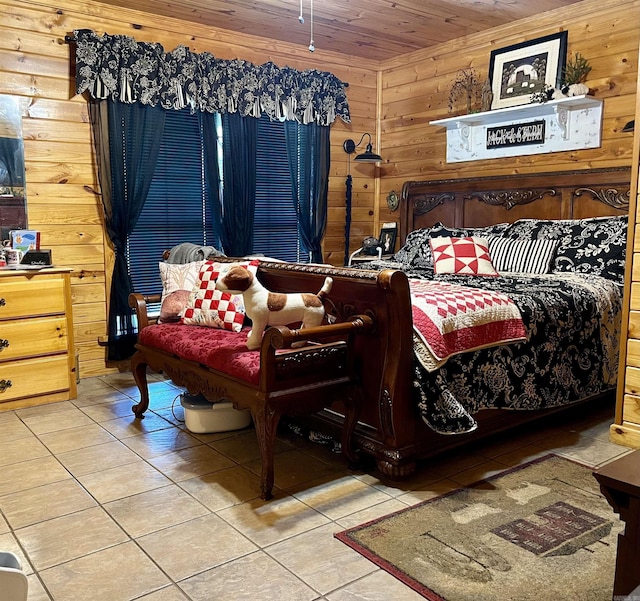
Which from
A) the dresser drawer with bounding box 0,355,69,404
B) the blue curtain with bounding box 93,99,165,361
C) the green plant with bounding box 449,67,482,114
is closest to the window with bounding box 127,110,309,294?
the blue curtain with bounding box 93,99,165,361

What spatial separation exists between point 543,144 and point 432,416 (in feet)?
9.00

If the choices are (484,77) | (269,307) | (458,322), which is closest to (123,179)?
A: (269,307)

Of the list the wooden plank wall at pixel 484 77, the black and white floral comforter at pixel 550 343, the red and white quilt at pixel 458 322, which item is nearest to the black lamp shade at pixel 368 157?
the wooden plank wall at pixel 484 77

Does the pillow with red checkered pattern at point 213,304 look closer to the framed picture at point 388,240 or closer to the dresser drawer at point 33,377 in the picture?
the dresser drawer at point 33,377

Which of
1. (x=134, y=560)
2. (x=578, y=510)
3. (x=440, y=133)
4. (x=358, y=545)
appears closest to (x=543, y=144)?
(x=440, y=133)

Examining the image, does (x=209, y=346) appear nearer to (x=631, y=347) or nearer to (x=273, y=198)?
(x=631, y=347)

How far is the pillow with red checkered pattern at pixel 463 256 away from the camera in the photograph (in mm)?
3928

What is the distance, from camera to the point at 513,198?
4.59m

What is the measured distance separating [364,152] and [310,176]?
65cm

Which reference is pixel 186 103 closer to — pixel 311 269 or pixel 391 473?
pixel 311 269

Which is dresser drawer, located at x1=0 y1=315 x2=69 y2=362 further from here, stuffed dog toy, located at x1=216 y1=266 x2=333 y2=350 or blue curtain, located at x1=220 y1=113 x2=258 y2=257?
stuffed dog toy, located at x1=216 y1=266 x2=333 y2=350

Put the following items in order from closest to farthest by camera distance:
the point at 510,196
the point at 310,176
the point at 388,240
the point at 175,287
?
the point at 175,287, the point at 510,196, the point at 310,176, the point at 388,240

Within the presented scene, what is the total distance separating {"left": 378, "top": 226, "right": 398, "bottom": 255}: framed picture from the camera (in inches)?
213

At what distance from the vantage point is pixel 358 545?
6.98 feet
